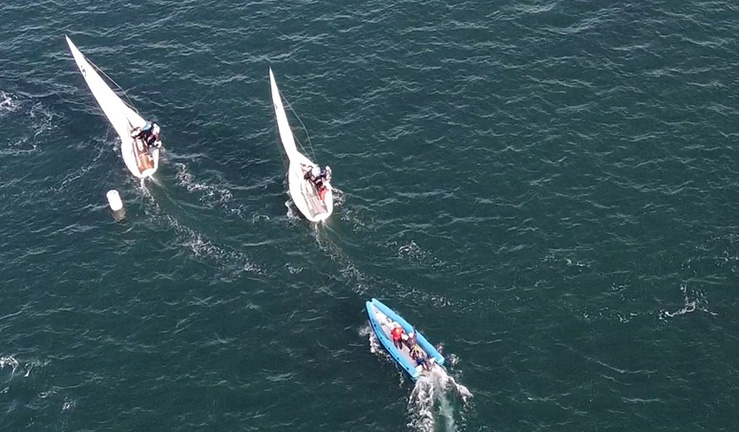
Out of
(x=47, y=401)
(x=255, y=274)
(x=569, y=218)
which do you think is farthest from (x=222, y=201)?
(x=569, y=218)

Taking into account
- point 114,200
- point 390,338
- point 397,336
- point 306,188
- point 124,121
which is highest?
point 124,121

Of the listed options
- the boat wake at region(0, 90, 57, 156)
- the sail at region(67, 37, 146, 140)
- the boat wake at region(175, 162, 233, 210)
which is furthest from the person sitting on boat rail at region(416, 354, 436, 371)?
the boat wake at region(0, 90, 57, 156)

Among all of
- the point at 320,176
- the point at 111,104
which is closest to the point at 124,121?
the point at 111,104

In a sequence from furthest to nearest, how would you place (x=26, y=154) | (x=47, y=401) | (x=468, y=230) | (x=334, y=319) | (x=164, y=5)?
(x=164, y=5) → (x=26, y=154) → (x=468, y=230) → (x=334, y=319) → (x=47, y=401)

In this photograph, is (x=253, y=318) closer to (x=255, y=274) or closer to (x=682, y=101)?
(x=255, y=274)

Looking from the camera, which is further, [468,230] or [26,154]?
[26,154]

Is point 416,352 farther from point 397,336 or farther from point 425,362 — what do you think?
point 397,336
